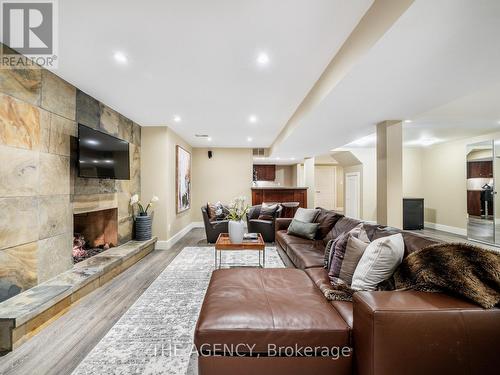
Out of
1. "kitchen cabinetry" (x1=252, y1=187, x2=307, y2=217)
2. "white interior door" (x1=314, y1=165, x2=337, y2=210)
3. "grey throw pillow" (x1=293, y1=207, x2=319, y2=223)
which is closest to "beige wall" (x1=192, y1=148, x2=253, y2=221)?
"kitchen cabinetry" (x1=252, y1=187, x2=307, y2=217)

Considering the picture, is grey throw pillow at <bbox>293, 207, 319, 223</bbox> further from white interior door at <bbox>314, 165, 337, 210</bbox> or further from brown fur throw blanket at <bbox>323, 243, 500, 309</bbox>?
white interior door at <bbox>314, 165, 337, 210</bbox>

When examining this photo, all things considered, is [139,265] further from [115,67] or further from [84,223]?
[115,67]

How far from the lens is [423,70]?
198 centimetres

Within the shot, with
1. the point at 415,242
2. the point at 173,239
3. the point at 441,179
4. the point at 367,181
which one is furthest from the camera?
the point at 367,181

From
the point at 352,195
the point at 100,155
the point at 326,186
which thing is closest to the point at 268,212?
the point at 100,155

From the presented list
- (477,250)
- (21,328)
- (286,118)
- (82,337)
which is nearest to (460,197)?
(286,118)

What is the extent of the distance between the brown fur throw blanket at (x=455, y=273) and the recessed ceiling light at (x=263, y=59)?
2045 millimetres

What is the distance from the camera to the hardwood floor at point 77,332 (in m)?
1.64

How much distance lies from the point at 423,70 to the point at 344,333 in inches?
85.6

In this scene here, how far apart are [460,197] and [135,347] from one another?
7.95m

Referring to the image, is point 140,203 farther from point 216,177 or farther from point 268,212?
point 216,177

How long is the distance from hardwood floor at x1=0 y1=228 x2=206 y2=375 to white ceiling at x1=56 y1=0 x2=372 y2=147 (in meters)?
2.53

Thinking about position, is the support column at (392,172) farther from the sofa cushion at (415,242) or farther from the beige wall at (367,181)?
the beige wall at (367,181)

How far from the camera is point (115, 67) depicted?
Result: 244 centimetres
